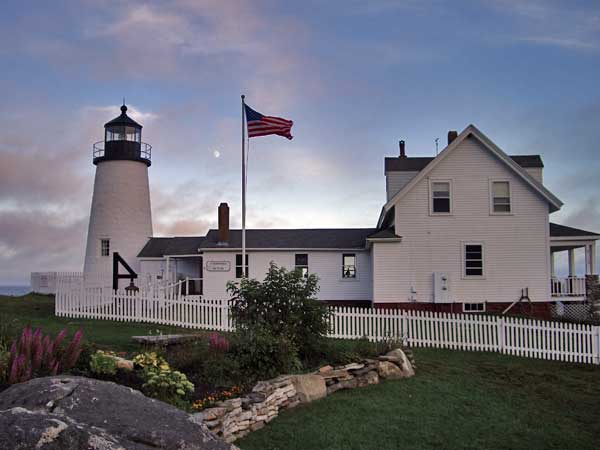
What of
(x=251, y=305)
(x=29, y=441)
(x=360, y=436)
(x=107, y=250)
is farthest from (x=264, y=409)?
(x=107, y=250)

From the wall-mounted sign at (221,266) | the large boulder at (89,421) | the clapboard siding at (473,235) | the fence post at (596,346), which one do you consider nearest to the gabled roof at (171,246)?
the wall-mounted sign at (221,266)

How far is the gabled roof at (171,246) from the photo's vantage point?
27.9 metres

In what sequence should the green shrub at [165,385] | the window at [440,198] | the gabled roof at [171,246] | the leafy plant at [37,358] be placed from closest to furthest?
the leafy plant at [37,358]
the green shrub at [165,385]
the window at [440,198]
the gabled roof at [171,246]

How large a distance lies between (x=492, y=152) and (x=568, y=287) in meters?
6.45

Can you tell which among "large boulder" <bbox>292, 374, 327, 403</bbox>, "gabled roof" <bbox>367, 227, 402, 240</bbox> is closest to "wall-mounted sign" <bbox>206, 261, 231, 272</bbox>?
"gabled roof" <bbox>367, 227, 402, 240</bbox>

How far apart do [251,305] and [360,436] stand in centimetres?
474

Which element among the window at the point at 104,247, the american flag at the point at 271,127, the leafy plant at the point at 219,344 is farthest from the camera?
the window at the point at 104,247

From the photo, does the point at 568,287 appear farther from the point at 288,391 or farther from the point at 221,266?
the point at 288,391

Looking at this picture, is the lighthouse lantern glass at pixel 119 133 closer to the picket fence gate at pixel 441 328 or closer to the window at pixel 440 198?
the picket fence gate at pixel 441 328

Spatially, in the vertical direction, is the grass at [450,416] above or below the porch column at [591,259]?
below

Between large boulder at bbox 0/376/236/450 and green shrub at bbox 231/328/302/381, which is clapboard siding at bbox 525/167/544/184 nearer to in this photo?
green shrub at bbox 231/328/302/381

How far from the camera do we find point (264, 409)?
338 inches

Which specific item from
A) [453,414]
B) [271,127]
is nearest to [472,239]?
[271,127]

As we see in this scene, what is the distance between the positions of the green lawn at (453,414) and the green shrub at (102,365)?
2.23 m
